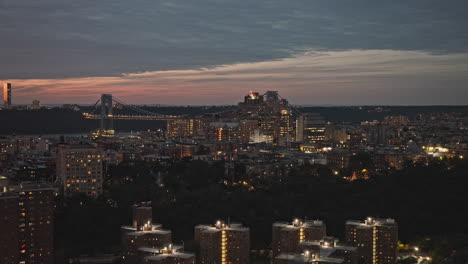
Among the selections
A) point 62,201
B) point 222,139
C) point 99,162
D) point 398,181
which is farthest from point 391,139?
point 62,201

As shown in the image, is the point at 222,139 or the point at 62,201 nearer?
the point at 62,201

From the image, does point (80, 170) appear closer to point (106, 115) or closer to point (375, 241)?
point (375, 241)

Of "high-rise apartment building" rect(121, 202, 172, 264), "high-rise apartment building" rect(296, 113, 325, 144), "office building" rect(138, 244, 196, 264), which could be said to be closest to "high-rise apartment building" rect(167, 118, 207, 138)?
"high-rise apartment building" rect(296, 113, 325, 144)

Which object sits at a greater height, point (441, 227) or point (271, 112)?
point (271, 112)

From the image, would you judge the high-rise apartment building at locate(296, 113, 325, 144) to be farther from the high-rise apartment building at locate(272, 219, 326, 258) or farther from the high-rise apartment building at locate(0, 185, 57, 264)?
the high-rise apartment building at locate(0, 185, 57, 264)

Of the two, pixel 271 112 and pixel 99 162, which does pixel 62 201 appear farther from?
pixel 271 112

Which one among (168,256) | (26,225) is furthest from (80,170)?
(168,256)
